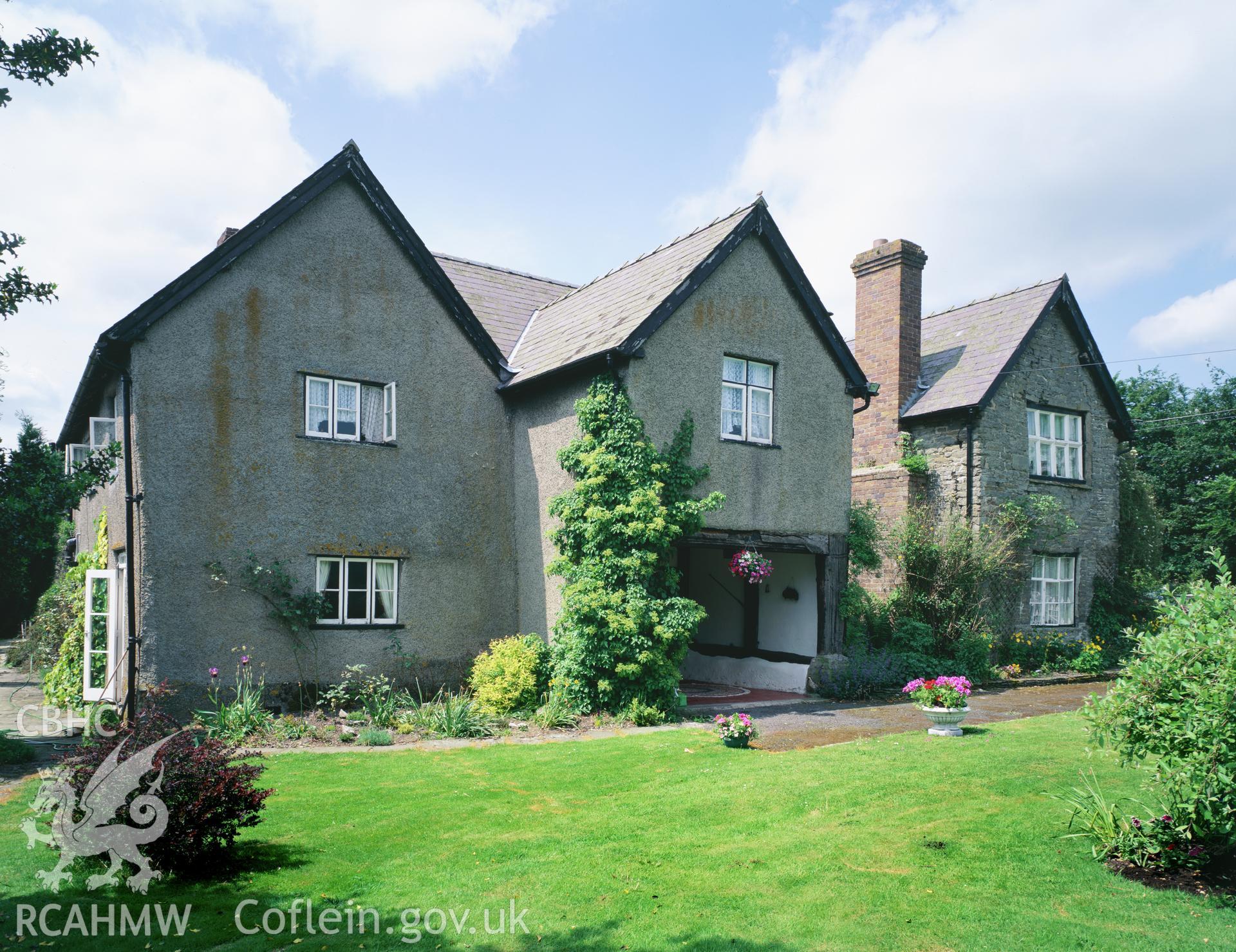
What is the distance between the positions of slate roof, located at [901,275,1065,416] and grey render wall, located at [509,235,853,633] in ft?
14.4

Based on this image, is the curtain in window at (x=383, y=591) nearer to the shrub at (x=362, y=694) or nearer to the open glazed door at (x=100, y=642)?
the shrub at (x=362, y=694)

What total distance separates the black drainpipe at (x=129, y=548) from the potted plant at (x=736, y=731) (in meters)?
7.66

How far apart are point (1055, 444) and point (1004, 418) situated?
215 centimetres

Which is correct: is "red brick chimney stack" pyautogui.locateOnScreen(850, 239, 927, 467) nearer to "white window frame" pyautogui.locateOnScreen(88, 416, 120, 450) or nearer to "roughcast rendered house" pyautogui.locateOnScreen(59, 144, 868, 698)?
"roughcast rendered house" pyautogui.locateOnScreen(59, 144, 868, 698)

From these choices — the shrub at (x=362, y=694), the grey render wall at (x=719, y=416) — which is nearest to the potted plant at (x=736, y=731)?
the grey render wall at (x=719, y=416)

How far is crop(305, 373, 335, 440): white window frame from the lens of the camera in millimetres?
13844

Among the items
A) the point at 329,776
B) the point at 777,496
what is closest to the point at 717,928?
the point at 329,776

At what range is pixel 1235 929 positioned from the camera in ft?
18.1

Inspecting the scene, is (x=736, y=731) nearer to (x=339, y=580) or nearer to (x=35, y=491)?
(x=339, y=580)

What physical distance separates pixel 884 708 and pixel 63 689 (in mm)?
12948

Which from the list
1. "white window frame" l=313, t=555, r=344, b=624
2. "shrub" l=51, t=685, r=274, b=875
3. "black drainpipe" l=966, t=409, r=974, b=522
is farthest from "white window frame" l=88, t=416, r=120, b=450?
"black drainpipe" l=966, t=409, r=974, b=522

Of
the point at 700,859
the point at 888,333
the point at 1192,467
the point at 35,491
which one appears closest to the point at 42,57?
the point at 35,491

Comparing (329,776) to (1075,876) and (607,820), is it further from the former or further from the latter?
(1075,876)

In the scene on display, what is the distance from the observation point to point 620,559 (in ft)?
43.0
